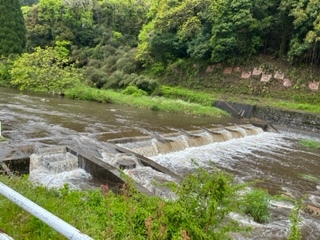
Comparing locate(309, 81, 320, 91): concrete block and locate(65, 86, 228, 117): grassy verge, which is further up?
locate(309, 81, 320, 91): concrete block

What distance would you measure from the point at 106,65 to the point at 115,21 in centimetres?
1591

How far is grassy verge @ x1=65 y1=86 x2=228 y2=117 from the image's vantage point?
70.2ft

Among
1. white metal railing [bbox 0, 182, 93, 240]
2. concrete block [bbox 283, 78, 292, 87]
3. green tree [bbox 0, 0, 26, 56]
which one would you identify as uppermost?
green tree [bbox 0, 0, 26, 56]

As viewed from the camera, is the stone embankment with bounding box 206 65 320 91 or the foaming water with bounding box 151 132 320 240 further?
the stone embankment with bounding box 206 65 320 91

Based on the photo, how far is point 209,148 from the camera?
1305 centimetres

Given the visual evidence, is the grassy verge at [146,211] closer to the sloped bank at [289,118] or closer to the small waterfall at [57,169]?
the small waterfall at [57,169]

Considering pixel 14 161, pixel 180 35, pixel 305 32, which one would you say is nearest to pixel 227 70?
pixel 180 35

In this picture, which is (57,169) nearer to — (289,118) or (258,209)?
(258,209)

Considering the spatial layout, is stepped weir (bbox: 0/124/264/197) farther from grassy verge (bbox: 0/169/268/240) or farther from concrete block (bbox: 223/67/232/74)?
concrete block (bbox: 223/67/232/74)

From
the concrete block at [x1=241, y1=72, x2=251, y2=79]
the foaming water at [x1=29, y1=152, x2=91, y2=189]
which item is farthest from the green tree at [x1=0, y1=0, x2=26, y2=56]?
the foaming water at [x1=29, y1=152, x2=91, y2=189]

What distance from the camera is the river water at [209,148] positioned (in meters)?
7.88

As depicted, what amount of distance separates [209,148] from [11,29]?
1121 inches

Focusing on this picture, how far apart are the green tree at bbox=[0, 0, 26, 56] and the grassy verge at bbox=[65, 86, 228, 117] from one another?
12.9 meters

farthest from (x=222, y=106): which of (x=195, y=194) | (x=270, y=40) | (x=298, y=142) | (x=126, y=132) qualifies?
(x=195, y=194)
